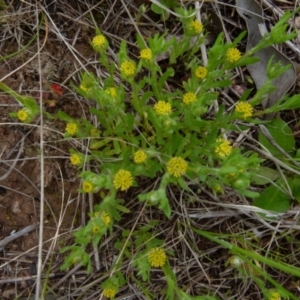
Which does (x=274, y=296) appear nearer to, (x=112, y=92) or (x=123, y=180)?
(x=123, y=180)

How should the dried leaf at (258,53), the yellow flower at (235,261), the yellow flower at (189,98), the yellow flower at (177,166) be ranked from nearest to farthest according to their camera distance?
1. the yellow flower at (177,166)
2. the yellow flower at (189,98)
3. the yellow flower at (235,261)
4. the dried leaf at (258,53)

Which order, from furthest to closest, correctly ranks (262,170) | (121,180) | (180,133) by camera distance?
(262,170), (180,133), (121,180)

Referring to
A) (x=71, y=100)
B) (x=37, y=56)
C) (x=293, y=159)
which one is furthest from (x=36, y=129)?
(x=293, y=159)

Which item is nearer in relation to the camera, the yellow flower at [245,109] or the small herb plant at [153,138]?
the small herb plant at [153,138]

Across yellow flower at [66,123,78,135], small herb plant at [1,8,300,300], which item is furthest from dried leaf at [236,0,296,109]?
yellow flower at [66,123,78,135]

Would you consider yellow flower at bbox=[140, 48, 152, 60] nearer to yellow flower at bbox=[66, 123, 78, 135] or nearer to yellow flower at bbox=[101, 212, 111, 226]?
yellow flower at bbox=[66, 123, 78, 135]

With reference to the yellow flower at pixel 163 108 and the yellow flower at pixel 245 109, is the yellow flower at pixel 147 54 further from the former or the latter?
the yellow flower at pixel 245 109

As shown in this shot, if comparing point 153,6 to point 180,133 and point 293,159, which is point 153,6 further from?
point 293,159

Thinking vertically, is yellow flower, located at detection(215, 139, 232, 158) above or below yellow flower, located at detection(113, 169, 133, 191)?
above

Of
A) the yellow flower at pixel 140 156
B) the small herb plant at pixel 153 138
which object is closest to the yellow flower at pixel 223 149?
the small herb plant at pixel 153 138
